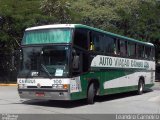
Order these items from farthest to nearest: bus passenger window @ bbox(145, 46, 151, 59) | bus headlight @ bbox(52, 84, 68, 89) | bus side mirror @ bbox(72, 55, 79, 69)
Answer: bus passenger window @ bbox(145, 46, 151, 59)
bus side mirror @ bbox(72, 55, 79, 69)
bus headlight @ bbox(52, 84, 68, 89)

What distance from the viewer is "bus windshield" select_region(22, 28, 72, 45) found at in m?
16.5

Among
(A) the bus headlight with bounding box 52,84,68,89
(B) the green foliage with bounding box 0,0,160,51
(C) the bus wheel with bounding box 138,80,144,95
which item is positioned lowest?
(C) the bus wheel with bounding box 138,80,144,95

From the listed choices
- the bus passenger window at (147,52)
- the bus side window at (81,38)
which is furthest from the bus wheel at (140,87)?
the bus side window at (81,38)

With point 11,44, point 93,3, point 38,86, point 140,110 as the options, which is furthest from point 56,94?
point 93,3

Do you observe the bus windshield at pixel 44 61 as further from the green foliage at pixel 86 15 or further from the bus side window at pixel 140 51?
the green foliage at pixel 86 15

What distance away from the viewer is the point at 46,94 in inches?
640

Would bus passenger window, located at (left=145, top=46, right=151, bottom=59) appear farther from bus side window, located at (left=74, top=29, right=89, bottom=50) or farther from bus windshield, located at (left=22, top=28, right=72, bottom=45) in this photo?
bus windshield, located at (left=22, top=28, right=72, bottom=45)

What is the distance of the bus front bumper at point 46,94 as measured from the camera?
16.0 m

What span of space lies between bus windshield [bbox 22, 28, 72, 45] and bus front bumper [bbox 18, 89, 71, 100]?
6.39 ft

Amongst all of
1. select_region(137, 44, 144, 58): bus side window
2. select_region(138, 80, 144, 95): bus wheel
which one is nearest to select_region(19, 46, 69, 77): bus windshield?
select_region(137, 44, 144, 58): bus side window

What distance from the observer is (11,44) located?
113 ft

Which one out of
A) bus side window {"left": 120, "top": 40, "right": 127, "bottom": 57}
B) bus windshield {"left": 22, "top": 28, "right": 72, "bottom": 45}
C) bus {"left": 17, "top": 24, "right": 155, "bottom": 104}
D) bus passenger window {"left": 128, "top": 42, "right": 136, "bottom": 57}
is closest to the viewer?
bus {"left": 17, "top": 24, "right": 155, "bottom": 104}

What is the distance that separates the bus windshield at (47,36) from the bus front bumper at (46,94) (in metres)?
1.95

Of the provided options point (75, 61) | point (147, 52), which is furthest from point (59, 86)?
point (147, 52)
